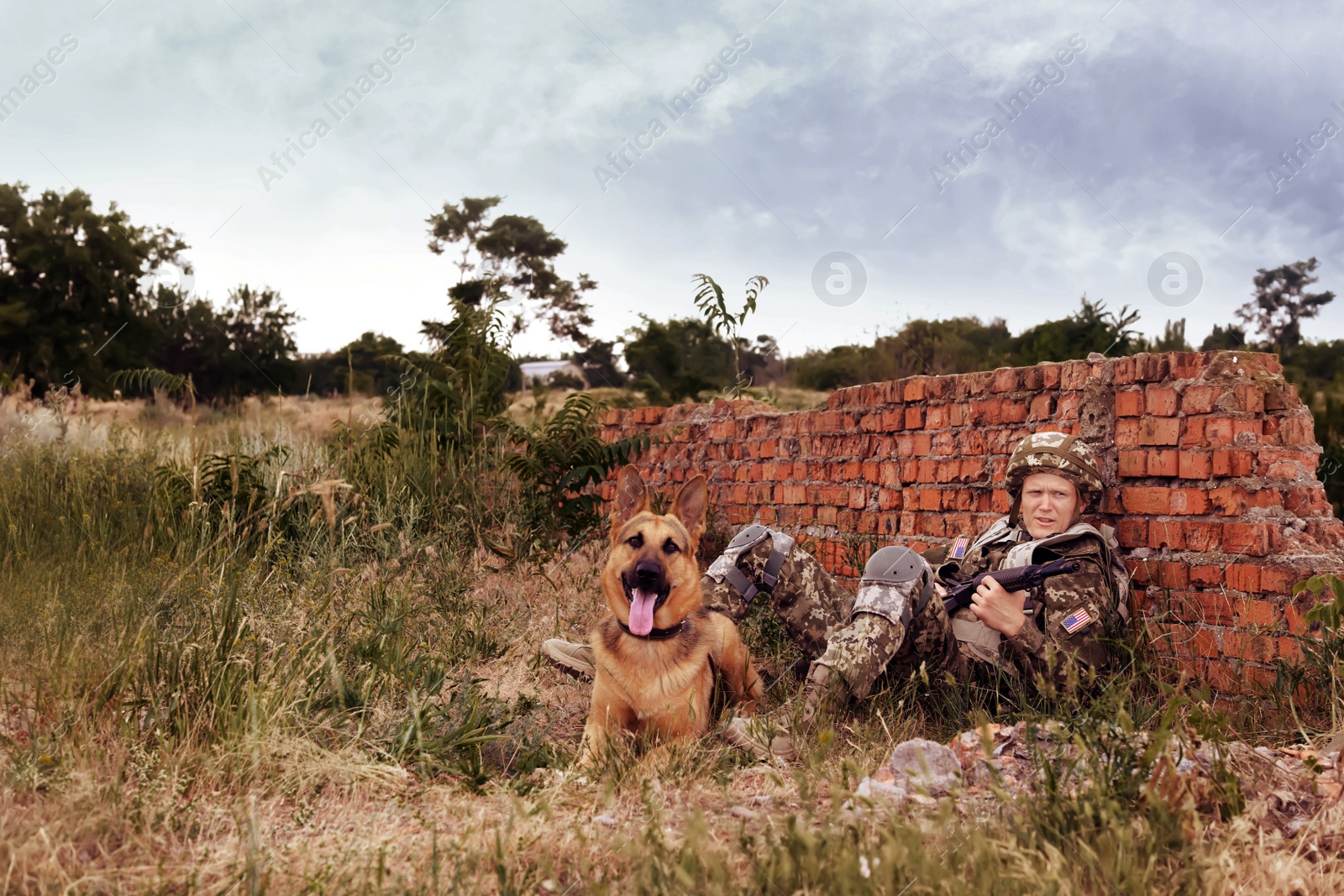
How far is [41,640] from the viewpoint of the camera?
10.6 ft

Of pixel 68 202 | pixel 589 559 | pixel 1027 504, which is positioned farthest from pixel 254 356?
pixel 1027 504

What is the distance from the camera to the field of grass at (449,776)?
2.02 m

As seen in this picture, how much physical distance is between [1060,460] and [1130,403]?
60 cm

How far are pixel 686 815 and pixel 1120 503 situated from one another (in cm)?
265

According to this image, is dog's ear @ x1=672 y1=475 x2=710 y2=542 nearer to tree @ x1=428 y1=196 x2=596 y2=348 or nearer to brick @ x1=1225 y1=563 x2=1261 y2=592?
brick @ x1=1225 y1=563 x2=1261 y2=592

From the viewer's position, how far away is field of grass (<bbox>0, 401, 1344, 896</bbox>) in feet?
6.64

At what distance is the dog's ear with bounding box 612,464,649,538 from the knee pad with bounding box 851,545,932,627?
97 centimetres

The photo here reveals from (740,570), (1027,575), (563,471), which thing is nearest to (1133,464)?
(1027,575)

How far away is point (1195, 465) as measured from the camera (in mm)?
3773

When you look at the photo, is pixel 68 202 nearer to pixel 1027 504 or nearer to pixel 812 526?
pixel 812 526

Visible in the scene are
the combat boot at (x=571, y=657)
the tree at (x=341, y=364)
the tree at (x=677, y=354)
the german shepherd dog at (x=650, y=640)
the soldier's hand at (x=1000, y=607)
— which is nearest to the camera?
the german shepherd dog at (x=650, y=640)

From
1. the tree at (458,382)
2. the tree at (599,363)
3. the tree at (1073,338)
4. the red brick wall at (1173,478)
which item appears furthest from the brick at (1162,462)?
the tree at (599,363)

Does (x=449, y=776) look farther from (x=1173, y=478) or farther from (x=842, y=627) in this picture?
(x=1173, y=478)

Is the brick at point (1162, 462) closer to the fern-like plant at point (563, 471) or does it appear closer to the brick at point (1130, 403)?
the brick at point (1130, 403)
